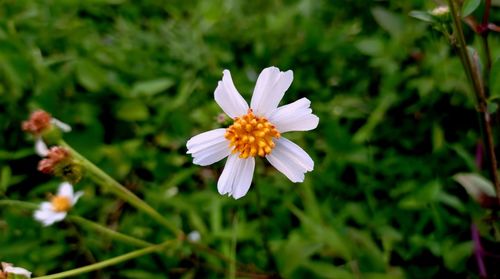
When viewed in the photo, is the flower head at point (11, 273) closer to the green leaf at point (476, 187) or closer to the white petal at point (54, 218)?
the white petal at point (54, 218)

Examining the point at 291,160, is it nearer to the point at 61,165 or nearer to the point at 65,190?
the point at 61,165

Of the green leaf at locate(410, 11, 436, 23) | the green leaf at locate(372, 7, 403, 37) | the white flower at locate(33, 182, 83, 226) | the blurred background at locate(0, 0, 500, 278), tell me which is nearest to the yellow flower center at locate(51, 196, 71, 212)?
the white flower at locate(33, 182, 83, 226)

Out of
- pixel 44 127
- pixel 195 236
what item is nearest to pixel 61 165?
pixel 44 127

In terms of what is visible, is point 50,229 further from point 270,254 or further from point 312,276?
point 312,276

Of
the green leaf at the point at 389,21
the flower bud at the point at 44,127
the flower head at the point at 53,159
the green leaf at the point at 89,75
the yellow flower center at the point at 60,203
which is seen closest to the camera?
the flower head at the point at 53,159

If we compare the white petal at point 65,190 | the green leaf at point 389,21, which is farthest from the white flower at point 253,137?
the green leaf at point 389,21

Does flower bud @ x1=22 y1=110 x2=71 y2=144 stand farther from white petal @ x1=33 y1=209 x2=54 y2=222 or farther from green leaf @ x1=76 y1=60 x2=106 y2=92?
green leaf @ x1=76 y1=60 x2=106 y2=92

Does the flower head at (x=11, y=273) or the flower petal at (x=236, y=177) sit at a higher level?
the flower petal at (x=236, y=177)

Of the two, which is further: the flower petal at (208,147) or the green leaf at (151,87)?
the green leaf at (151,87)

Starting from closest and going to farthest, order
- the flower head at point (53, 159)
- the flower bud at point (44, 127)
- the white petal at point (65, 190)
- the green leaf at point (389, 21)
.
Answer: the flower head at point (53, 159) < the flower bud at point (44, 127) < the white petal at point (65, 190) < the green leaf at point (389, 21)
